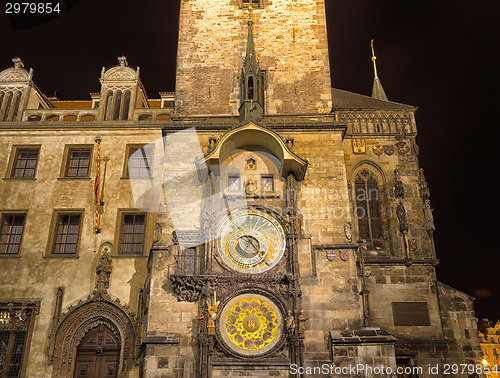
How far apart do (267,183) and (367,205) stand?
4.88 m

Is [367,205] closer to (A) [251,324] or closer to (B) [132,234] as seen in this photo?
(A) [251,324]

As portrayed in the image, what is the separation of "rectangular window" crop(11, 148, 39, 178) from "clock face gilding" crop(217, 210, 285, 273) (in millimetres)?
9785

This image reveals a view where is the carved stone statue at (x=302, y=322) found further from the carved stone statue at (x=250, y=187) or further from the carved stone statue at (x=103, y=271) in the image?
the carved stone statue at (x=103, y=271)

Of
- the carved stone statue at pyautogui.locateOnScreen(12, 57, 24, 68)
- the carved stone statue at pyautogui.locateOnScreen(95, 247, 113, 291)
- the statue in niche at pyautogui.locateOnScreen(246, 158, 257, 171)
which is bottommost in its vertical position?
the carved stone statue at pyautogui.locateOnScreen(95, 247, 113, 291)

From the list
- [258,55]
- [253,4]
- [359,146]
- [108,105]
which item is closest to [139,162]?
[108,105]

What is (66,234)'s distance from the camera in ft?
63.1

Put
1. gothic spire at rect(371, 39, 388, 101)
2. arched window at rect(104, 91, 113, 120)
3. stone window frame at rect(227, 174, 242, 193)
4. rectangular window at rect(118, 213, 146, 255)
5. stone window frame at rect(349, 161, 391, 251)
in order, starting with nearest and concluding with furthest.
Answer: stone window frame at rect(227, 174, 242, 193), stone window frame at rect(349, 161, 391, 251), rectangular window at rect(118, 213, 146, 255), arched window at rect(104, 91, 113, 120), gothic spire at rect(371, 39, 388, 101)

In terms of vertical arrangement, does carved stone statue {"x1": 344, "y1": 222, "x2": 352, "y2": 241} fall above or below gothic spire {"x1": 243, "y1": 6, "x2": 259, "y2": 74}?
below

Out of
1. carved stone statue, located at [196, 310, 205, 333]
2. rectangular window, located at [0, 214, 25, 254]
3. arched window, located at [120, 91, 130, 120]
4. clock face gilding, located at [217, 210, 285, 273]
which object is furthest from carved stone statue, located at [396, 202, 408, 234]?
rectangular window, located at [0, 214, 25, 254]

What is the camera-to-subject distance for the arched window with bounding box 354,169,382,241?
1903 cm

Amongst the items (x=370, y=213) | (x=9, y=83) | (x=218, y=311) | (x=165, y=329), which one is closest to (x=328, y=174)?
(x=370, y=213)

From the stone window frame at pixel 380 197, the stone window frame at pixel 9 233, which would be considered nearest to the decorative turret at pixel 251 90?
the stone window frame at pixel 380 197

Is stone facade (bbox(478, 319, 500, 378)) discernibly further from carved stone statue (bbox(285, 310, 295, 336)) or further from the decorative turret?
the decorative turret

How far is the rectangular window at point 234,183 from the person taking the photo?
16781 mm
